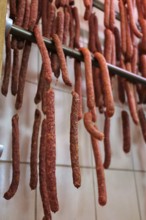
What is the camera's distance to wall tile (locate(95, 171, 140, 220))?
2.44ft

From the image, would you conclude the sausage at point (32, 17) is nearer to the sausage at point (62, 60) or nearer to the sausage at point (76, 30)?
the sausage at point (62, 60)

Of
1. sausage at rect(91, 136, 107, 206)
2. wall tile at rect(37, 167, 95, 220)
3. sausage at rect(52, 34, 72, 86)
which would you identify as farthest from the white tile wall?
sausage at rect(91, 136, 107, 206)

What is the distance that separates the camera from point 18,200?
60 cm

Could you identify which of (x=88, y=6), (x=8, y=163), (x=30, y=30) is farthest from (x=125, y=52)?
(x=8, y=163)

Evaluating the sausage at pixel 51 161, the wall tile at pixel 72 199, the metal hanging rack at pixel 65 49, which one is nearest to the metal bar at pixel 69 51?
the metal hanging rack at pixel 65 49

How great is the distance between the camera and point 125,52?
0.70 meters

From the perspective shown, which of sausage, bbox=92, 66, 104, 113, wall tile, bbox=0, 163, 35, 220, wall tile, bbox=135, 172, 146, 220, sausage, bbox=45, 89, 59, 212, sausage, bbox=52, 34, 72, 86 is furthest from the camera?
wall tile, bbox=135, 172, 146, 220

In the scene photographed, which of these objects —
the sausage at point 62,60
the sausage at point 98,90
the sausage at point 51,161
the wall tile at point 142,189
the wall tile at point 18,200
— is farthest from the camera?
the wall tile at point 142,189

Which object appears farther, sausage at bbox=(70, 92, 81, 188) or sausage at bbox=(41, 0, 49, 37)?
sausage at bbox=(41, 0, 49, 37)

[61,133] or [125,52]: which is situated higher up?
[125,52]

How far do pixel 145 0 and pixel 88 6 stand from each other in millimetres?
218

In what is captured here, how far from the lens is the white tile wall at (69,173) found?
2.01 feet

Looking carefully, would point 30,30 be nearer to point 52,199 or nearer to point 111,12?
point 111,12

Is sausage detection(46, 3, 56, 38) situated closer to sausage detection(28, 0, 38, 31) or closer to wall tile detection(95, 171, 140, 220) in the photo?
sausage detection(28, 0, 38, 31)
